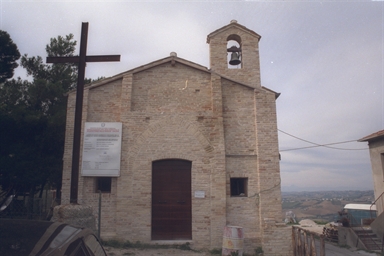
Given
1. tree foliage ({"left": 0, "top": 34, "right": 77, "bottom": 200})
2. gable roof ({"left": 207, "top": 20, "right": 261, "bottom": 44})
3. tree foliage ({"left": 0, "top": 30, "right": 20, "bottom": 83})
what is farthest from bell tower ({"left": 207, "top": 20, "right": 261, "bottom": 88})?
tree foliage ({"left": 0, "top": 30, "right": 20, "bottom": 83})

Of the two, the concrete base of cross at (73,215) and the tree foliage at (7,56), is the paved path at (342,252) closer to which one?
the concrete base of cross at (73,215)

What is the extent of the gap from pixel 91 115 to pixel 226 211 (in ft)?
18.7

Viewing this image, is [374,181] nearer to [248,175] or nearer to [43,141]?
[248,175]

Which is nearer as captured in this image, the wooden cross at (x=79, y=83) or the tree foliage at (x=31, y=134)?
the wooden cross at (x=79, y=83)

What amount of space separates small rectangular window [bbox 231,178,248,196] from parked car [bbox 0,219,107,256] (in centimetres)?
792

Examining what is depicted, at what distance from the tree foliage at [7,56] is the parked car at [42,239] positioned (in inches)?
486

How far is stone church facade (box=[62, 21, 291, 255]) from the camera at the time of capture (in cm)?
962

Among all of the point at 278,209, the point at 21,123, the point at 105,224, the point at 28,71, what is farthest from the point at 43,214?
the point at 28,71

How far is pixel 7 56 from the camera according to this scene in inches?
500

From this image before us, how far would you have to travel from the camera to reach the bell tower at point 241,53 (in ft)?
36.5

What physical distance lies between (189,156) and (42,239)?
7.85 m

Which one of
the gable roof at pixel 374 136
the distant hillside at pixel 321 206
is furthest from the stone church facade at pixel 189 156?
the distant hillside at pixel 321 206

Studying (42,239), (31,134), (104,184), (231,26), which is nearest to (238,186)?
(104,184)

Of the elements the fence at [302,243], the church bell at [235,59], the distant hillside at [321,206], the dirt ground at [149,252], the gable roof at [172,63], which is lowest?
the distant hillside at [321,206]
